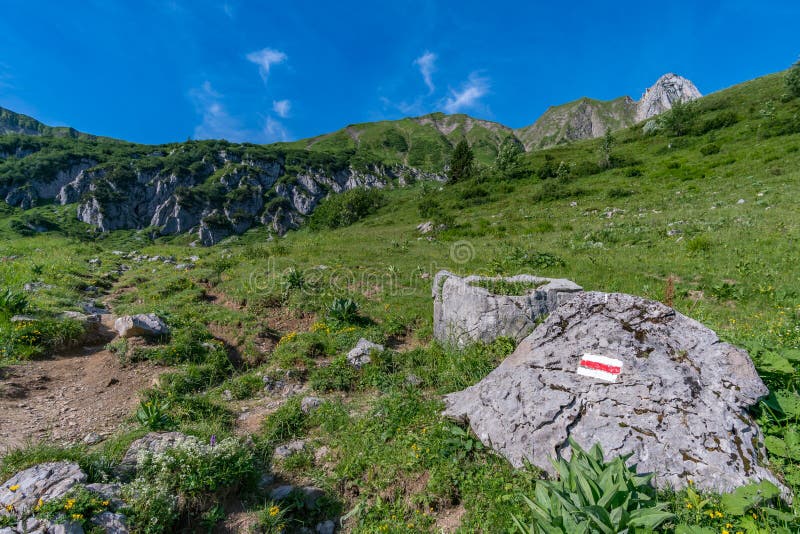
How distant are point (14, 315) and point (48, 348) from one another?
1507 millimetres

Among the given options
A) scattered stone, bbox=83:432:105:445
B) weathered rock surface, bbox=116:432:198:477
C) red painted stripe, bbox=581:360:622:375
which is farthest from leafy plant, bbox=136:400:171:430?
red painted stripe, bbox=581:360:622:375

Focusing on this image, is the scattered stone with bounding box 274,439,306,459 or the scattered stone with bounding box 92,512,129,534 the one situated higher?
the scattered stone with bounding box 92,512,129,534

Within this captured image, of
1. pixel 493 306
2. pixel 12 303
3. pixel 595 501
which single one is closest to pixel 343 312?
pixel 493 306

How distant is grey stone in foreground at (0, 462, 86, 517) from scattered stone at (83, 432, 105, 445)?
68.5 inches

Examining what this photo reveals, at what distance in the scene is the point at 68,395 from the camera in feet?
22.4

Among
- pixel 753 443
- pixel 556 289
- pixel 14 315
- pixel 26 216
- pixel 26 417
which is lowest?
pixel 753 443

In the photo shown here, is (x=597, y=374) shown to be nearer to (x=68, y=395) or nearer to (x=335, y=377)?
(x=335, y=377)

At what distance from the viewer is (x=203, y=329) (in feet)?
32.5

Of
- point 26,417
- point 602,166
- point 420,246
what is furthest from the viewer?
point 602,166

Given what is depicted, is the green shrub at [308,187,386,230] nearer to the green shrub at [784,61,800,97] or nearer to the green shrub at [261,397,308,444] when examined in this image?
the green shrub at [261,397,308,444]

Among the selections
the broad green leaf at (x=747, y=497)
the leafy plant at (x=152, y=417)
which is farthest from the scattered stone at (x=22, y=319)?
the broad green leaf at (x=747, y=497)

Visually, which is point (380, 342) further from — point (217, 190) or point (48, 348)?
point (217, 190)

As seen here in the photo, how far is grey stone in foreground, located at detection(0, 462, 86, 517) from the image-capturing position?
3.46 m

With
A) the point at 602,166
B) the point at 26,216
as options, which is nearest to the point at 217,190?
the point at 26,216
